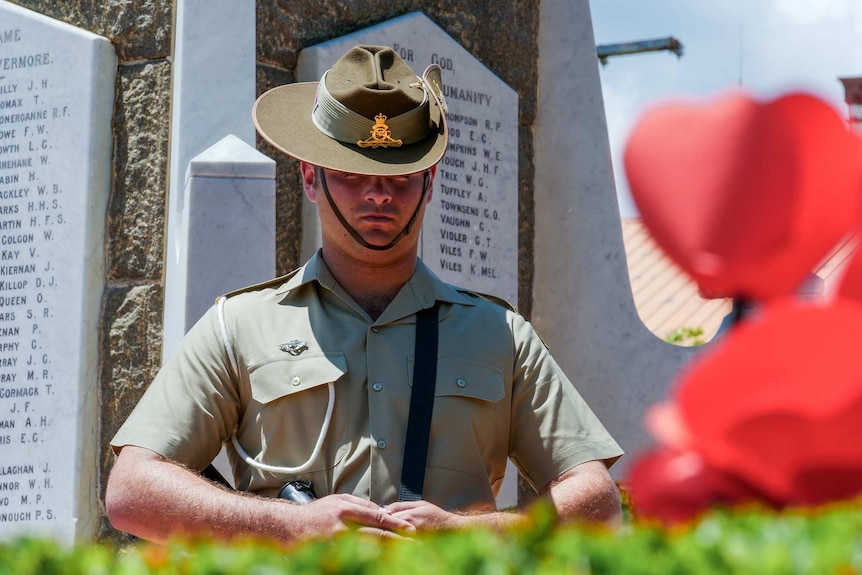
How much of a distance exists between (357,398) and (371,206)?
44 centimetres

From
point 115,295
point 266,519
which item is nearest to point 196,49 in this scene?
point 115,295

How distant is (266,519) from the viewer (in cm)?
238

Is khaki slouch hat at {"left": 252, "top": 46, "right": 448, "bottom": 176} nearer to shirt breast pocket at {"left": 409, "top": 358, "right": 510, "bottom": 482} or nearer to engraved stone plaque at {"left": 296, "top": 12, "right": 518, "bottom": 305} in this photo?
shirt breast pocket at {"left": 409, "top": 358, "right": 510, "bottom": 482}

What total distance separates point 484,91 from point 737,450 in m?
4.78

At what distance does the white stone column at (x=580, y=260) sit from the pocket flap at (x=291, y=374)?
358 centimetres

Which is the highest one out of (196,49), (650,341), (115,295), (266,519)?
(196,49)

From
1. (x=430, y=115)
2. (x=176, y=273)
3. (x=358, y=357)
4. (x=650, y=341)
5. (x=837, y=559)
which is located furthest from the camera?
(x=650, y=341)

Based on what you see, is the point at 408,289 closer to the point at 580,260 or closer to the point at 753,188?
the point at 753,188

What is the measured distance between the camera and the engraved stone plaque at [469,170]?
5.39 metres

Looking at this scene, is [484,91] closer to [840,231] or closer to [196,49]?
[196,49]

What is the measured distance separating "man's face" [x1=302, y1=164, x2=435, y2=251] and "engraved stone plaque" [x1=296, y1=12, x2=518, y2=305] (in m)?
2.43

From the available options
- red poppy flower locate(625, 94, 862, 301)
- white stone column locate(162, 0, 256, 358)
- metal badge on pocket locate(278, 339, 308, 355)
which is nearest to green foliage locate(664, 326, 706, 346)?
white stone column locate(162, 0, 256, 358)

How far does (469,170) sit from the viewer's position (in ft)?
18.4

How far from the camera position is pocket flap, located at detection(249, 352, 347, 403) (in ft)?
8.59
